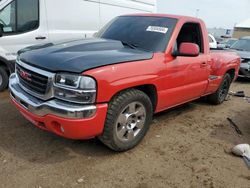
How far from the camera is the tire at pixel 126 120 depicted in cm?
343

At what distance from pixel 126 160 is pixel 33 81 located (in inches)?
59.3

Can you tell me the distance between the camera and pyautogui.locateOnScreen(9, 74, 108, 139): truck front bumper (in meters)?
3.12

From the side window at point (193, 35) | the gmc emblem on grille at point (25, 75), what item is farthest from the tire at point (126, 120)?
the side window at point (193, 35)

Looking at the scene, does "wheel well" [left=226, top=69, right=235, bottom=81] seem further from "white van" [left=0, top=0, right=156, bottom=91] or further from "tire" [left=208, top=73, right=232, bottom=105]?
"white van" [left=0, top=0, right=156, bottom=91]

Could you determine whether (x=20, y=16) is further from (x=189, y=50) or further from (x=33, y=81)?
(x=189, y=50)

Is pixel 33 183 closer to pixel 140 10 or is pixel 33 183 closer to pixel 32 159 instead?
pixel 32 159

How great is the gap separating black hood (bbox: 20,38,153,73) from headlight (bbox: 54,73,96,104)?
3.4 inches

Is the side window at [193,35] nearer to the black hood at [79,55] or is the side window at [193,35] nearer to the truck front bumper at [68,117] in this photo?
the black hood at [79,55]

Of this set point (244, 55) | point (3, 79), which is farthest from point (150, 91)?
point (244, 55)

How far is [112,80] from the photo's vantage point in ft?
10.8

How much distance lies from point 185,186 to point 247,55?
8.22m

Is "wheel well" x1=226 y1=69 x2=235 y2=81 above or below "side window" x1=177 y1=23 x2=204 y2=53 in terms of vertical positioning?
below

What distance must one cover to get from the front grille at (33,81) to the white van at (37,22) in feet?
7.23

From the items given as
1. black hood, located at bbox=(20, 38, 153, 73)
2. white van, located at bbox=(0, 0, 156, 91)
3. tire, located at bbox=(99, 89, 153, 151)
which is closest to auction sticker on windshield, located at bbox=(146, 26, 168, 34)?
black hood, located at bbox=(20, 38, 153, 73)
